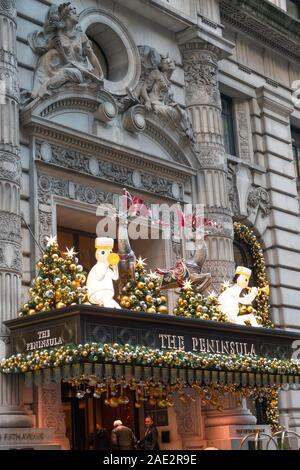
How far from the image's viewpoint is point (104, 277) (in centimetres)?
1853

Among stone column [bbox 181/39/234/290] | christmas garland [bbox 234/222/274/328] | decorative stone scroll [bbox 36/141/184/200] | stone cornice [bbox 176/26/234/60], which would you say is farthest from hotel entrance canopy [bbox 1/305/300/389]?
stone cornice [bbox 176/26/234/60]

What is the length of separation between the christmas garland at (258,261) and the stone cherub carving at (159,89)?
4307mm

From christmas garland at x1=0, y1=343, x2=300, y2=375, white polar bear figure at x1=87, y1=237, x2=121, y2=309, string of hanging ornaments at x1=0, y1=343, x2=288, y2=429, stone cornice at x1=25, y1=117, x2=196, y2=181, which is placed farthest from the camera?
stone cornice at x1=25, y1=117, x2=196, y2=181

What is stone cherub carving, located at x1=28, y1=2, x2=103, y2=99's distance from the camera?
69.8 feet

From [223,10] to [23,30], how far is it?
9.58 meters

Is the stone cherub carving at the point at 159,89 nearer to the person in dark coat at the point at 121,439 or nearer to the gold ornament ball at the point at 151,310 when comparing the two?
the gold ornament ball at the point at 151,310

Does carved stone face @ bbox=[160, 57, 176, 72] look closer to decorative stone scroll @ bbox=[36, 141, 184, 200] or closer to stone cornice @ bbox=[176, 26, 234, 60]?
stone cornice @ bbox=[176, 26, 234, 60]

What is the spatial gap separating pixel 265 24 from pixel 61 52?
11083mm

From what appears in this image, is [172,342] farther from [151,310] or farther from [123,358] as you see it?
[123,358]

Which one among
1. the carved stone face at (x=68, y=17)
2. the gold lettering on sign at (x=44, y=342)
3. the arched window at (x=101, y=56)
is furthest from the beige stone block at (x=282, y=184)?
the gold lettering on sign at (x=44, y=342)

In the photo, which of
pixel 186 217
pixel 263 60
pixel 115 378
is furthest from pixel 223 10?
pixel 115 378

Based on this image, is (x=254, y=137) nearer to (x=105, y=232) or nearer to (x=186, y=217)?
(x=186, y=217)

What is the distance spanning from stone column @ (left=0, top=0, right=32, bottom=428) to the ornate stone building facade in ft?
0.11

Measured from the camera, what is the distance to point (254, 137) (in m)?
29.7
